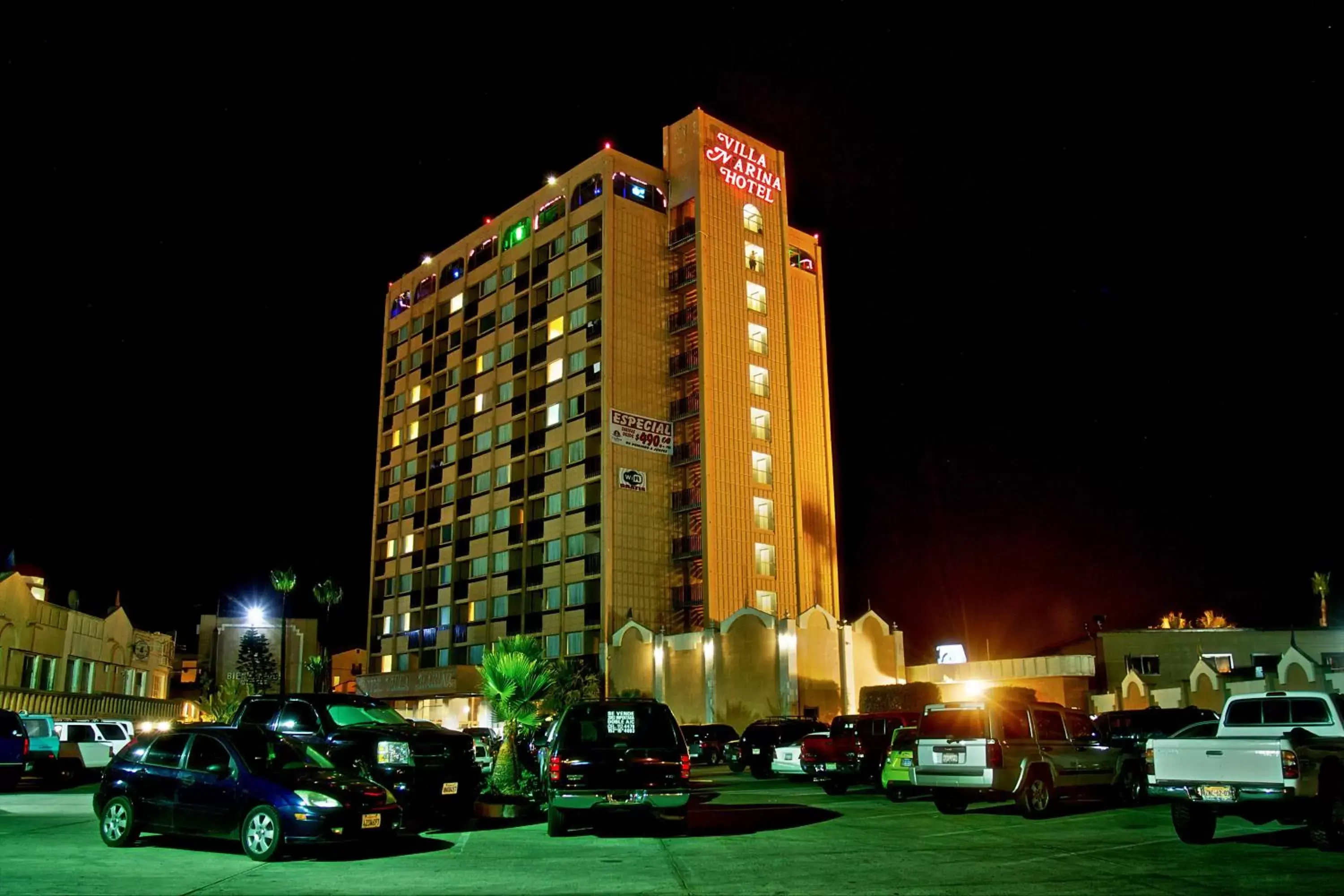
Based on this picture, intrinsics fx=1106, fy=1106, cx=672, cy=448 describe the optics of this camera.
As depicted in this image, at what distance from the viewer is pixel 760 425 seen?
72.3 metres

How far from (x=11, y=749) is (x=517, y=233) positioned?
64.5m

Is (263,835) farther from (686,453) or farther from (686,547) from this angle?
(686,453)

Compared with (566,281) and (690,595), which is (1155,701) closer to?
(690,595)

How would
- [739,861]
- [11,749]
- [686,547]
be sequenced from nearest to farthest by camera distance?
[739,861] < [11,749] < [686,547]

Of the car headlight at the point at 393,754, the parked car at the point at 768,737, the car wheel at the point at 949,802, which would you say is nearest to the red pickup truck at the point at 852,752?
the parked car at the point at 768,737

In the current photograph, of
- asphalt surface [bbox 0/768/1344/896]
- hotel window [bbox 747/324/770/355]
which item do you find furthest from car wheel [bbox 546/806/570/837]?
hotel window [bbox 747/324/770/355]

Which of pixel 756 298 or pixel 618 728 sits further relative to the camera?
pixel 756 298

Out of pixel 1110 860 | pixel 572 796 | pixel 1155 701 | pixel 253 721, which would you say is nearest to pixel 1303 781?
pixel 1110 860

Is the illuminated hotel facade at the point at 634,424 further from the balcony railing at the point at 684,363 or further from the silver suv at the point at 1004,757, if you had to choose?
the silver suv at the point at 1004,757

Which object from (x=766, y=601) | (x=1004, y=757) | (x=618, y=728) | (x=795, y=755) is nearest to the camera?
(x=618, y=728)

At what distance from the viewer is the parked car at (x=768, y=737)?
107 ft

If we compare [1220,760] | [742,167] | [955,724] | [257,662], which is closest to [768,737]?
[955,724]

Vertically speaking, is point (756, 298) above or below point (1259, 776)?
above

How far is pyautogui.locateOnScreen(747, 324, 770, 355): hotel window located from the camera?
73000 mm
